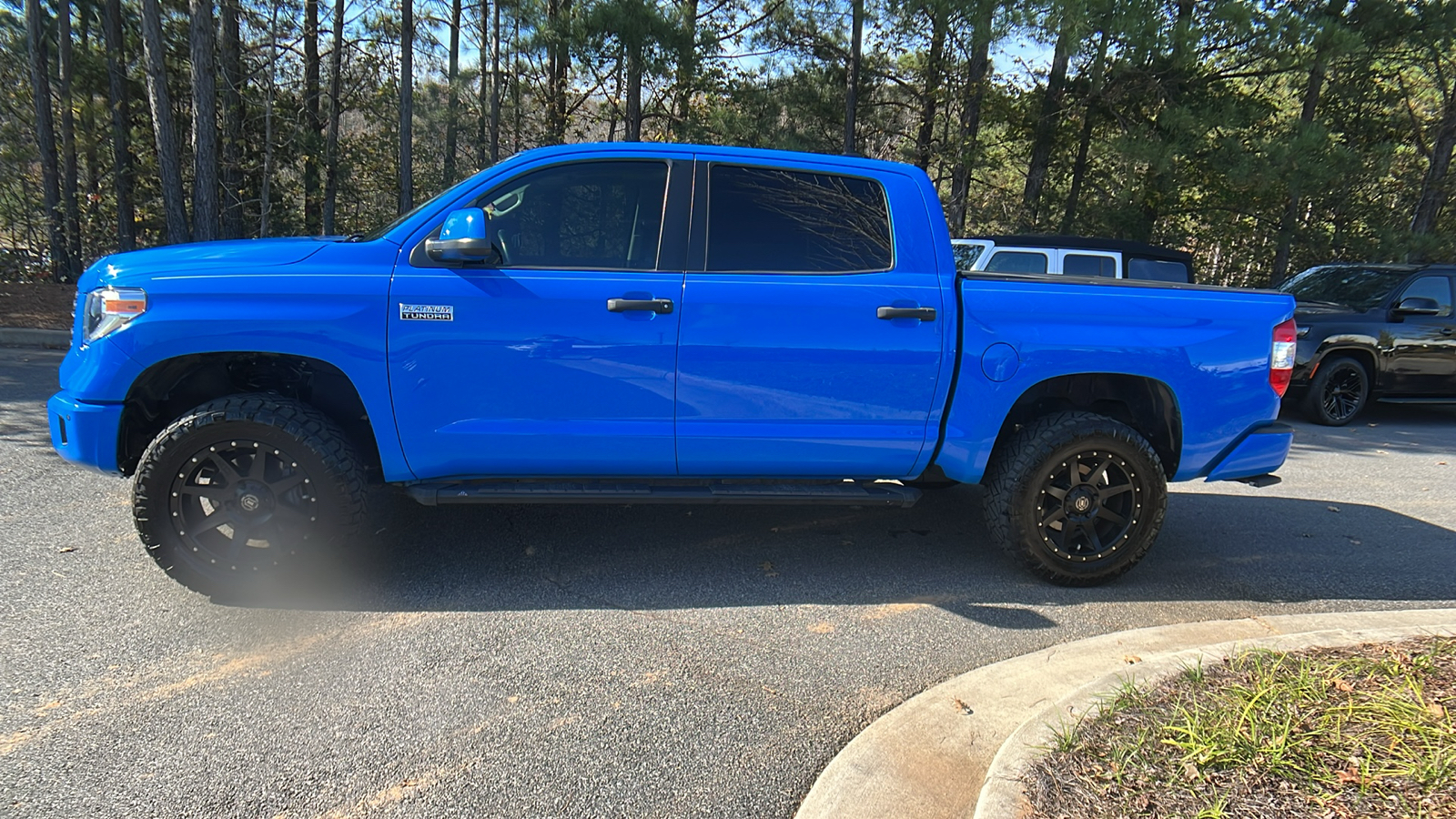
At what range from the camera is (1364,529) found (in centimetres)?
529

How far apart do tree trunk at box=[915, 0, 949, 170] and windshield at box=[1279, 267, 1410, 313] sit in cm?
677

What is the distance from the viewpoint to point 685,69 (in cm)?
1469

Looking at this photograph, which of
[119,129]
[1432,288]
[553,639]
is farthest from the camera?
[119,129]

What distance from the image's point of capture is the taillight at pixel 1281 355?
160 inches

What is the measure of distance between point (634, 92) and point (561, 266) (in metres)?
12.3

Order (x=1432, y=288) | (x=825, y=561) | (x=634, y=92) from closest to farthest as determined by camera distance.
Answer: (x=825, y=561) → (x=1432, y=288) → (x=634, y=92)

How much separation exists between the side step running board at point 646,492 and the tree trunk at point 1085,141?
489 inches

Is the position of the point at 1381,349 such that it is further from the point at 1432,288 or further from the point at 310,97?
the point at 310,97

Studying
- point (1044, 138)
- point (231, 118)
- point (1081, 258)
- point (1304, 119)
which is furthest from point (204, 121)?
point (1304, 119)

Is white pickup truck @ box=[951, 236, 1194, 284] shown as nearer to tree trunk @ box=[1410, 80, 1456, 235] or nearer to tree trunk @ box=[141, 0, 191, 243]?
tree trunk @ box=[1410, 80, 1456, 235]

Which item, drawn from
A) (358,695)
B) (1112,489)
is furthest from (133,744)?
(1112,489)

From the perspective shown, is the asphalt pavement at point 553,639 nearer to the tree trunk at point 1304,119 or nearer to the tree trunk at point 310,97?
the tree trunk at point 1304,119

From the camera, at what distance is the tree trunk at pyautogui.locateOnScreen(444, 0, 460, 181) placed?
55.8 feet

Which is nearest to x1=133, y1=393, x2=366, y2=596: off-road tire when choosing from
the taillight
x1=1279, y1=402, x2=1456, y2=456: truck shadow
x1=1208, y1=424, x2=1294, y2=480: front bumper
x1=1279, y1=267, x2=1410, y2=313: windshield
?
x1=1208, y1=424, x2=1294, y2=480: front bumper
